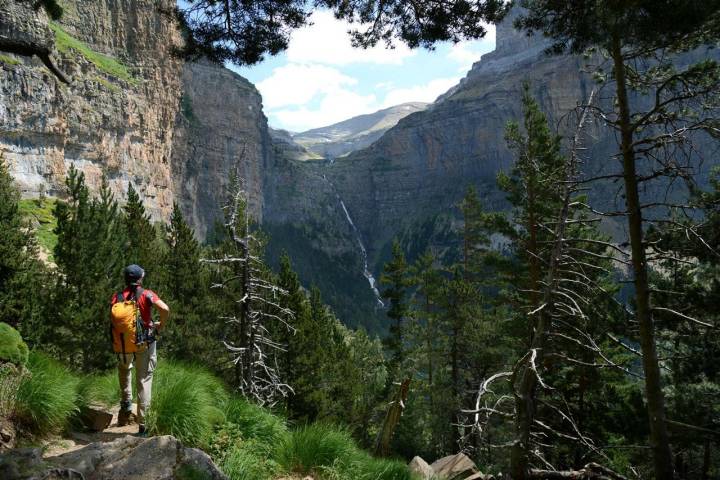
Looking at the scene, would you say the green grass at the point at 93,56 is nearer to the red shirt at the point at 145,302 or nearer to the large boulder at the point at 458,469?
the red shirt at the point at 145,302

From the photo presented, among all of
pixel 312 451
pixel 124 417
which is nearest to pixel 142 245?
pixel 124 417

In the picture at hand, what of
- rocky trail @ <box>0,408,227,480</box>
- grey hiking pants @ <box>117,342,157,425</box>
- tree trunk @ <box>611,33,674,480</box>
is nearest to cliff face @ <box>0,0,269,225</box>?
grey hiking pants @ <box>117,342,157,425</box>

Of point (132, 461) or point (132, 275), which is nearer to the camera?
point (132, 461)

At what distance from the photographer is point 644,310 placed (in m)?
5.61

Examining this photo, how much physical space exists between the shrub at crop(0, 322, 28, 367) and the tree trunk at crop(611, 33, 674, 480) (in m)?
6.95

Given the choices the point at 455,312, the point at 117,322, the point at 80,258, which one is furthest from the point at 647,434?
the point at 80,258

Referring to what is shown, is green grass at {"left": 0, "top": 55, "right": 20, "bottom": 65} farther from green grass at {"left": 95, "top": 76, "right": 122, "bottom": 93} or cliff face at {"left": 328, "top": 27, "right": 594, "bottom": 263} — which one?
cliff face at {"left": 328, "top": 27, "right": 594, "bottom": 263}

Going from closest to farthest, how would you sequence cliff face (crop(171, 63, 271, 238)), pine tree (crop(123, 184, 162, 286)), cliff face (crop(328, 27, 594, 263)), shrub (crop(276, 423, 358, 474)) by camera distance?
shrub (crop(276, 423, 358, 474)) < pine tree (crop(123, 184, 162, 286)) < cliff face (crop(171, 63, 271, 238)) < cliff face (crop(328, 27, 594, 263))

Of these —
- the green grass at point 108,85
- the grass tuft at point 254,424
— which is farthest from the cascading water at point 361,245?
the grass tuft at point 254,424

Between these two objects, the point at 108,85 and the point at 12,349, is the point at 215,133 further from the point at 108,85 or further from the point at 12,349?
the point at 12,349

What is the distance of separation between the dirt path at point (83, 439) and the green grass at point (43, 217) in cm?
4320

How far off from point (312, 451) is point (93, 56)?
282ft

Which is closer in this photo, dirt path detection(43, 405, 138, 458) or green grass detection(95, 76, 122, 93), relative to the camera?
dirt path detection(43, 405, 138, 458)

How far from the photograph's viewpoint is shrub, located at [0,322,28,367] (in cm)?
543
